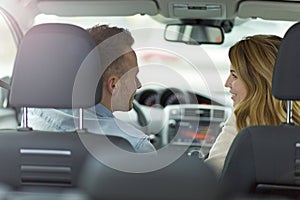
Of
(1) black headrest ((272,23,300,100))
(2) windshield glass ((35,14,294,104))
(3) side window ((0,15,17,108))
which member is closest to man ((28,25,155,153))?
(1) black headrest ((272,23,300,100))

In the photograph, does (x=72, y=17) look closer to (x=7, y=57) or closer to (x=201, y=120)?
(x=7, y=57)

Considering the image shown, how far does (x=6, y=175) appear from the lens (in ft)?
9.50

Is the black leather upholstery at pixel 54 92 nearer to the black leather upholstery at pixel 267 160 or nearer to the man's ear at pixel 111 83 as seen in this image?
the man's ear at pixel 111 83

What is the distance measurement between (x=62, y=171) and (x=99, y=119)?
0.84 ft

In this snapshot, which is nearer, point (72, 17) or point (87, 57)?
point (87, 57)

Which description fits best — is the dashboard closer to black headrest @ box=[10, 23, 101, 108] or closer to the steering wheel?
the steering wheel

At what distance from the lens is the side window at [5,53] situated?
3972mm

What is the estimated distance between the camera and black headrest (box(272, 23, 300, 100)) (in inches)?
104

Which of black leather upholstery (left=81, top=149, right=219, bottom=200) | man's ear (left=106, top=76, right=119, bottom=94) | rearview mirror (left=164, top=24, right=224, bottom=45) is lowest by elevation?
rearview mirror (left=164, top=24, right=224, bottom=45)

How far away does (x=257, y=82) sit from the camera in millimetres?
3121

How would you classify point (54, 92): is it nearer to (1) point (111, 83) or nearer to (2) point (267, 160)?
(1) point (111, 83)

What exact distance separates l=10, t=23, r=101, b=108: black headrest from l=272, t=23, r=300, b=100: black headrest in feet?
2.13

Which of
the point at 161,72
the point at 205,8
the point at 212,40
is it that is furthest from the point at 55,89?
the point at 161,72

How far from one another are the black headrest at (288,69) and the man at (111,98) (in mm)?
559
